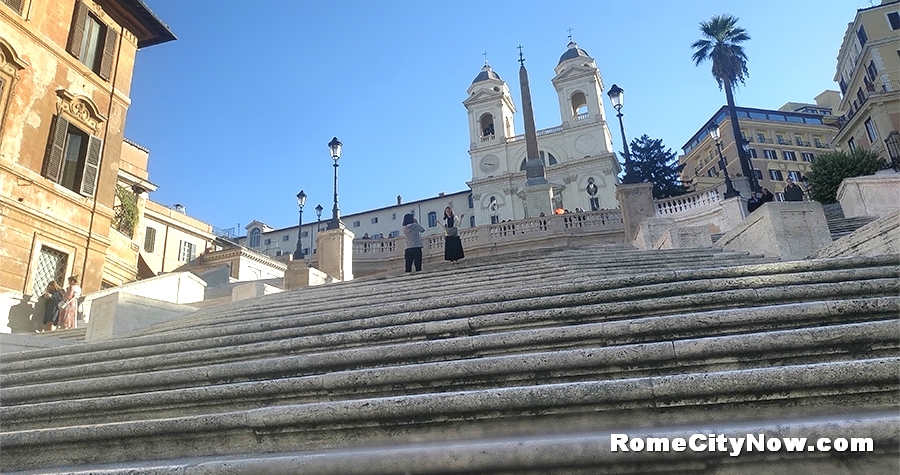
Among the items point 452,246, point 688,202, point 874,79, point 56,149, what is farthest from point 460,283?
point 874,79

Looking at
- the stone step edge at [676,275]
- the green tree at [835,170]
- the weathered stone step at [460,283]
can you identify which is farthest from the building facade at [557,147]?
the stone step edge at [676,275]

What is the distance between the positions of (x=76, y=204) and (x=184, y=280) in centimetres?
374

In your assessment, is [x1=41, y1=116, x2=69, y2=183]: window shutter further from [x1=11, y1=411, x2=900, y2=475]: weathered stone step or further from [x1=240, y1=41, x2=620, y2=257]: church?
[x1=240, y1=41, x2=620, y2=257]: church

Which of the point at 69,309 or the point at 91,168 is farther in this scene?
the point at 91,168

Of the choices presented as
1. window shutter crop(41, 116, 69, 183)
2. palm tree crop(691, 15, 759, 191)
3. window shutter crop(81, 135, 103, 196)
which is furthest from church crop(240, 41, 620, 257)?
window shutter crop(41, 116, 69, 183)

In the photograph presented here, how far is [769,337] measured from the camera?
11.2 ft

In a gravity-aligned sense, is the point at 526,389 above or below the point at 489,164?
below

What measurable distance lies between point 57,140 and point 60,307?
5.51 metres

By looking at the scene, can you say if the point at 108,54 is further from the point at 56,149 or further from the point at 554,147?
the point at 554,147

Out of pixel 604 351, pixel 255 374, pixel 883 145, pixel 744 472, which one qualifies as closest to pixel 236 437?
pixel 255 374

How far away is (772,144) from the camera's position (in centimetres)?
6706

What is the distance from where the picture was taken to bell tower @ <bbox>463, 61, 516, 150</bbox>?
186 feet

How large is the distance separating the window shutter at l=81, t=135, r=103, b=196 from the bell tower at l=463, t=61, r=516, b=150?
43.8 meters

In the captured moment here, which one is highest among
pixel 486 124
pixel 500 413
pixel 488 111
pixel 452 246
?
pixel 488 111
